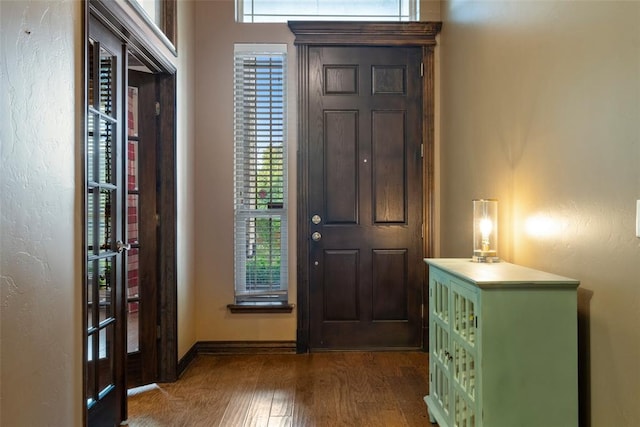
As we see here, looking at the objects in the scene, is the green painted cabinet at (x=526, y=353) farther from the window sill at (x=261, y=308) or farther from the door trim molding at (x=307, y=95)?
the window sill at (x=261, y=308)

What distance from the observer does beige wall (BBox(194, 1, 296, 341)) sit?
129 inches

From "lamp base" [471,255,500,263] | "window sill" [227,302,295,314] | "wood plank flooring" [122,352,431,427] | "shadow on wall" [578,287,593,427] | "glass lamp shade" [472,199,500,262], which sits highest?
"glass lamp shade" [472,199,500,262]

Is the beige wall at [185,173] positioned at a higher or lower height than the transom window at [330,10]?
lower

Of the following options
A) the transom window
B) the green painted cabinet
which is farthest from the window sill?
the transom window

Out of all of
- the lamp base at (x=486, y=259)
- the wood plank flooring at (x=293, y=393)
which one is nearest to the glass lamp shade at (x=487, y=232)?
the lamp base at (x=486, y=259)

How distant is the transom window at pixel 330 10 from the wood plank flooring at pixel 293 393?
8.45 ft

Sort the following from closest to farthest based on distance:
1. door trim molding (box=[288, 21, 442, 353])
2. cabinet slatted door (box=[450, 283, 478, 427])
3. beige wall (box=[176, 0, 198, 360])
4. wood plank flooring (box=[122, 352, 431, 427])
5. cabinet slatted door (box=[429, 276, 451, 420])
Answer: cabinet slatted door (box=[450, 283, 478, 427]), cabinet slatted door (box=[429, 276, 451, 420]), wood plank flooring (box=[122, 352, 431, 427]), beige wall (box=[176, 0, 198, 360]), door trim molding (box=[288, 21, 442, 353])

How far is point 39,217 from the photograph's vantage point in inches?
54.5

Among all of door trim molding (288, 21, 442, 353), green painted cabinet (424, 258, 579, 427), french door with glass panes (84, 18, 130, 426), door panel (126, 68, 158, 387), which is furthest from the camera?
door trim molding (288, 21, 442, 353)

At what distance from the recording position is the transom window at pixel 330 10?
132 inches

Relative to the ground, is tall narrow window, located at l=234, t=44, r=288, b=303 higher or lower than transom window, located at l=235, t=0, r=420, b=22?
lower

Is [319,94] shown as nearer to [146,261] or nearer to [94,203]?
[146,261]

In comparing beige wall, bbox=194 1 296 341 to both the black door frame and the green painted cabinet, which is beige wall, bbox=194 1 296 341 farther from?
the green painted cabinet

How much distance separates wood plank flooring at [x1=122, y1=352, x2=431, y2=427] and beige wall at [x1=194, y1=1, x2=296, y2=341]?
0.86 ft
